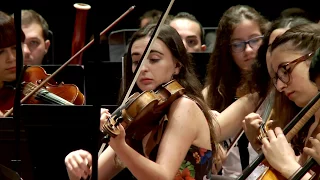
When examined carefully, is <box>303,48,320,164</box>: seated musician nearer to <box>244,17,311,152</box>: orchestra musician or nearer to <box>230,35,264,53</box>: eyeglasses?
<box>244,17,311,152</box>: orchestra musician

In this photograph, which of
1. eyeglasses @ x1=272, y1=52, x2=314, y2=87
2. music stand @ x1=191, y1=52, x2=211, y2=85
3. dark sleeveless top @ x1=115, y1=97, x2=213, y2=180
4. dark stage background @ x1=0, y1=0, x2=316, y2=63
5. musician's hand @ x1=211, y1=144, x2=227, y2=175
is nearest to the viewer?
eyeglasses @ x1=272, y1=52, x2=314, y2=87

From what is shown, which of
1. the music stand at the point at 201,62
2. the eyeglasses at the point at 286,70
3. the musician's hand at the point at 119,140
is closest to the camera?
the musician's hand at the point at 119,140

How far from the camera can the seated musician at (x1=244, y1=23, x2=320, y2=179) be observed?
170cm

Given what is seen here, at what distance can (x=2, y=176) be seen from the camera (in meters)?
A: 1.77

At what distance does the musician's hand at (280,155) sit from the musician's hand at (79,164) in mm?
521

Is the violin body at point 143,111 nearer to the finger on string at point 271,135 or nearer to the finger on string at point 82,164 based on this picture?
the finger on string at point 82,164

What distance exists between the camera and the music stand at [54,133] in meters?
2.03

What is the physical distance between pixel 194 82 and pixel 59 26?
93.3 inches

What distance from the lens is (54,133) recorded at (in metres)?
2.15

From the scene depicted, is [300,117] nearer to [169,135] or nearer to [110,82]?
[169,135]

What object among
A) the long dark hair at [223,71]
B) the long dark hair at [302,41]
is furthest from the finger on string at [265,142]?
the long dark hair at [223,71]

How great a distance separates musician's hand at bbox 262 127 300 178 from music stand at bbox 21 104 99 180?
56 cm

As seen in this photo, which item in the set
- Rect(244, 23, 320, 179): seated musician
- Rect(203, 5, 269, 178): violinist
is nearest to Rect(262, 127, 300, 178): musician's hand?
Rect(244, 23, 320, 179): seated musician

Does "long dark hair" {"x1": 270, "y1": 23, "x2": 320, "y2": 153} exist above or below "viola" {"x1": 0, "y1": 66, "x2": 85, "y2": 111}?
above
